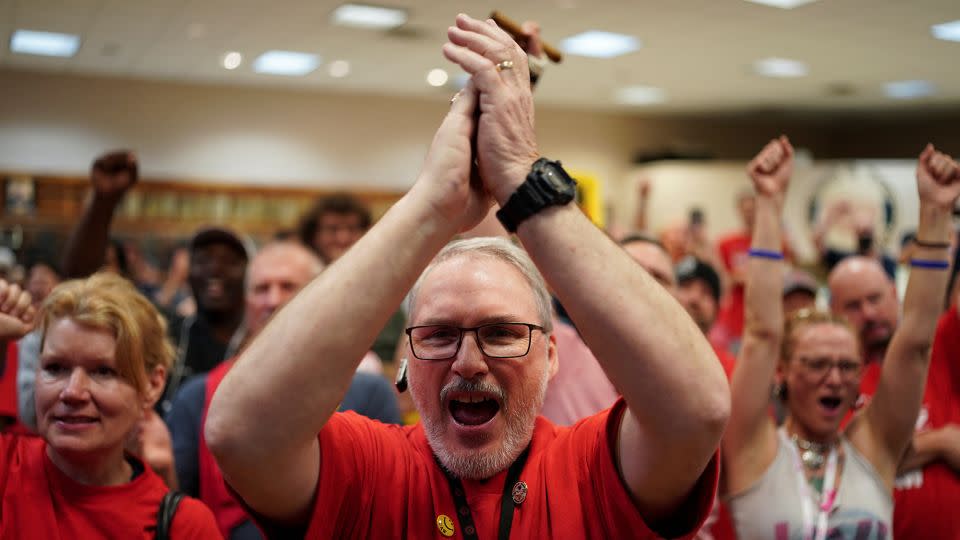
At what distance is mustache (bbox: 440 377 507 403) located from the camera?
140 cm

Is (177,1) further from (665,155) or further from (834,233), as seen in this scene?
(834,233)

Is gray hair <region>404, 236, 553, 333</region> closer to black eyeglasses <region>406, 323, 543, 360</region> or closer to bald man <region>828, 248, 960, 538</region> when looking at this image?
black eyeglasses <region>406, 323, 543, 360</region>

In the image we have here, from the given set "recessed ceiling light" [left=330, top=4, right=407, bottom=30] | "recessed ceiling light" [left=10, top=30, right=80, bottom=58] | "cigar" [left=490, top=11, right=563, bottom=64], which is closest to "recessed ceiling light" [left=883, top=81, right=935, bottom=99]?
"recessed ceiling light" [left=330, top=4, right=407, bottom=30]

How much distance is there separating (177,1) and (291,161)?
427 cm

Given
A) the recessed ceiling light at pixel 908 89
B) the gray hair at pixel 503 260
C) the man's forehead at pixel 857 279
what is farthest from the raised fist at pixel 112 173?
the recessed ceiling light at pixel 908 89

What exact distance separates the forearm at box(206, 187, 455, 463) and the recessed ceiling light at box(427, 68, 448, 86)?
8410 millimetres

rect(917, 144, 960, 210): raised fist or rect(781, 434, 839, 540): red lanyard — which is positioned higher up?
rect(917, 144, 960, 210): raised fist

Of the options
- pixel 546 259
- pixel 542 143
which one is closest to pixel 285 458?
pixel 546 259

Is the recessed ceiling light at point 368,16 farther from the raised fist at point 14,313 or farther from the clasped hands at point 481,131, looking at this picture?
the clasped hands at point 481,131

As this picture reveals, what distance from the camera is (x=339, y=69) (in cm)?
945

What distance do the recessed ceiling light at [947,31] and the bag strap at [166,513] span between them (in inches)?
289

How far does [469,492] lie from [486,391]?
0.16m

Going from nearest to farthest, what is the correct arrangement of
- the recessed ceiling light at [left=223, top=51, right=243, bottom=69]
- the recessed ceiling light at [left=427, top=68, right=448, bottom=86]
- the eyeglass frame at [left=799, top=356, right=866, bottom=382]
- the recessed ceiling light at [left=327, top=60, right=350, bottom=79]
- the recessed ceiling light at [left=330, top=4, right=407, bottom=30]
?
the eyeglass frame at [left=799, top=356, right=866, bottom=382], the recessed ceiling light at [left=330, top=4, right=407, bottom=30], the recessed ceiling light at [left=223, top=51, right=243, bottom=69], the recessed ceiling light at [left=327, top=60, right=350, bottom=79], the recessed ceiling light at [left=427, top=68, right=448, bottom=86]

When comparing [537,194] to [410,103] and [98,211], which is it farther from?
[410,103]
